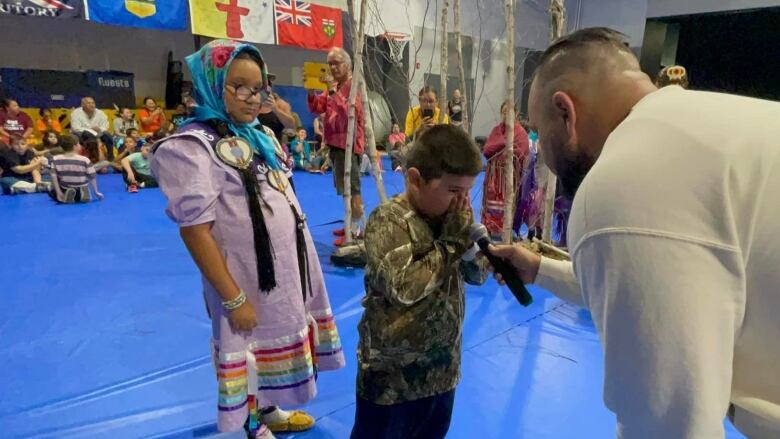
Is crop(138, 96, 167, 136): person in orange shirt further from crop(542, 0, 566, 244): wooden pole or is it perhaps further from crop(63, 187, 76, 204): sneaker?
crop(542, 0, 566, 244): wooden pole

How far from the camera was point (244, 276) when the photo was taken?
64.0 inches

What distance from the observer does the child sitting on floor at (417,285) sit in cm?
127

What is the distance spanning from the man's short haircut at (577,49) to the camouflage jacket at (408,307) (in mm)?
548

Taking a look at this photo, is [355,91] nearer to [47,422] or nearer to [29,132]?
[47,422]

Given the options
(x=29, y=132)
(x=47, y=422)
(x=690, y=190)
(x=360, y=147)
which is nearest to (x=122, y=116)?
(x=29, y=132)

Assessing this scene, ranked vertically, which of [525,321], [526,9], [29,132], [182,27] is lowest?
[525,321]

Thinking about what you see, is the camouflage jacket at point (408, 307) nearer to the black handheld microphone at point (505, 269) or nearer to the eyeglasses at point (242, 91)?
the black handheld microphone at point (505, 269)

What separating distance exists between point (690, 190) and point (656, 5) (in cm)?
1224

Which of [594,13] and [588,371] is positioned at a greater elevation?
[594,13]

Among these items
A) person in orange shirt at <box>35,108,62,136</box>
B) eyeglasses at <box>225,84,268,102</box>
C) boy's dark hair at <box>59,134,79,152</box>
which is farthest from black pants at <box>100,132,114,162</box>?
eyeglasses at <box>225,84,268,102</box>

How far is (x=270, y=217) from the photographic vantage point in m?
1.62

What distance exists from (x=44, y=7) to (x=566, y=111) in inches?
330

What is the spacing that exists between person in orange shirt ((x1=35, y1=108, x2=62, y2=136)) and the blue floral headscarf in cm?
819

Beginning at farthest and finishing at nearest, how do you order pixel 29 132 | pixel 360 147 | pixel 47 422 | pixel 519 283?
pixel 29 132, pixel 360 147, pixel 47 422, pixel 519 283
